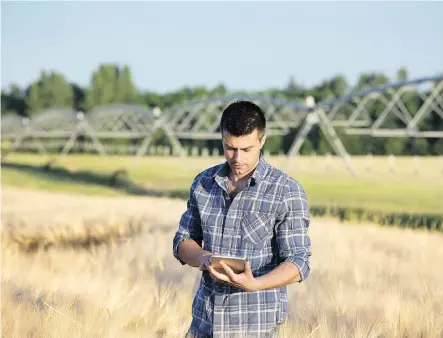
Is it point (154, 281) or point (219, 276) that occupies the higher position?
point (219, 276)

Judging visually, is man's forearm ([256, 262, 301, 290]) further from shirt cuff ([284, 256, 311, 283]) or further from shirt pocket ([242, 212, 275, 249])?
shirt pocket ([242, 212, 275, 249])

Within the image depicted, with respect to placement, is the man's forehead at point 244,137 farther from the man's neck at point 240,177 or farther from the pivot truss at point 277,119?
the pivot truss at point 277,119

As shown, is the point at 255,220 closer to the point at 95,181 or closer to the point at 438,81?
the point at 438,81

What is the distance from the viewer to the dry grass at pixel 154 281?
4422 mm

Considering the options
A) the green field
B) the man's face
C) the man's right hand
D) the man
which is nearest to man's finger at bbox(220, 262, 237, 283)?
the man's right hand

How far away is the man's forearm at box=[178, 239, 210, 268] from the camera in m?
3.54

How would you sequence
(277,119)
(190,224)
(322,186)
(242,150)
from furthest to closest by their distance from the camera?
1. (277,119)
2. (322,186)
3. (190,224)
4. (242,150)

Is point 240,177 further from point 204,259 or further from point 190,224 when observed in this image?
point 204,259

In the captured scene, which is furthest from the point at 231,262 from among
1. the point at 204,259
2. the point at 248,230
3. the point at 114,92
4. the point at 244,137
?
the point at 114,92

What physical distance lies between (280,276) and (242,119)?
76 centimetres

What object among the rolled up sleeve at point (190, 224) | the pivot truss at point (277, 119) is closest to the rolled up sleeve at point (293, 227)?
the rolled up sleeve at point (190, 224)

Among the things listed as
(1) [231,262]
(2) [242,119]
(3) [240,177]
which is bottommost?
(1) [231,262]

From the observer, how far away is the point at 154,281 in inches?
248

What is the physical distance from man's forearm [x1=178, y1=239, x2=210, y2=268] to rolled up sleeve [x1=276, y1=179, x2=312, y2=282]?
Result: 38 centimetres
